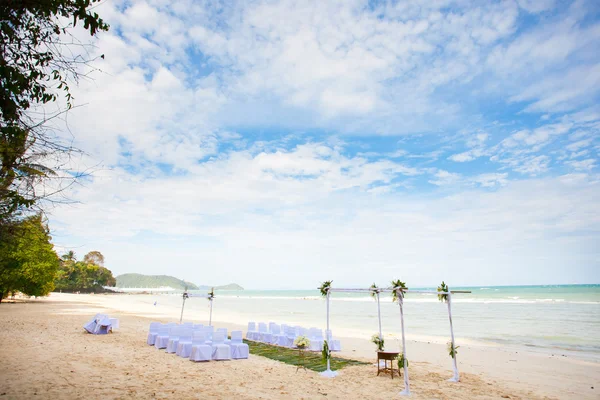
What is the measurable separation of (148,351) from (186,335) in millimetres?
1417

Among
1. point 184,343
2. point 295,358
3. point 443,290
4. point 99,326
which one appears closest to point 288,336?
point 295,358

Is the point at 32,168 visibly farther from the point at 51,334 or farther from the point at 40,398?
the point at 51,334

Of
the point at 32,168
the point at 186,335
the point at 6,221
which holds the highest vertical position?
the point at 32,168

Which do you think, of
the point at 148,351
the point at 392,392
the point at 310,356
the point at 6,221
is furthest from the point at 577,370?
the point at 6,221

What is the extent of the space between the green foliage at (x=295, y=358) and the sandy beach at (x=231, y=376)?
66cm

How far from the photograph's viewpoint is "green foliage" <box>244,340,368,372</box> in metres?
12.1

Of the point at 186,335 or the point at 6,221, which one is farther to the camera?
the point at 186,335

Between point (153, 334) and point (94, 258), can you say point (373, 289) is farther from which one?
point (94, 258)

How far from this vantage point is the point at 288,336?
1641 centimetres

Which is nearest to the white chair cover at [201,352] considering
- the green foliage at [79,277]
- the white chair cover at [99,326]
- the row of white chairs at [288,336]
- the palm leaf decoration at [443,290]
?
the row of white chairs at [288,336]

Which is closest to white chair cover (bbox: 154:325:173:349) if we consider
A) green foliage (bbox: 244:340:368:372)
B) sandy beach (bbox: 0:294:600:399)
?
sandy beach (bbox: 0:294:600:399)

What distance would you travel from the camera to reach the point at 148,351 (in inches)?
518

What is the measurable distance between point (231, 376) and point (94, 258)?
403ft

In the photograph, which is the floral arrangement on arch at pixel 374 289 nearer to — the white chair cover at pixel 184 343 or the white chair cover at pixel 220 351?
the white chair cover at pixel 220 351
